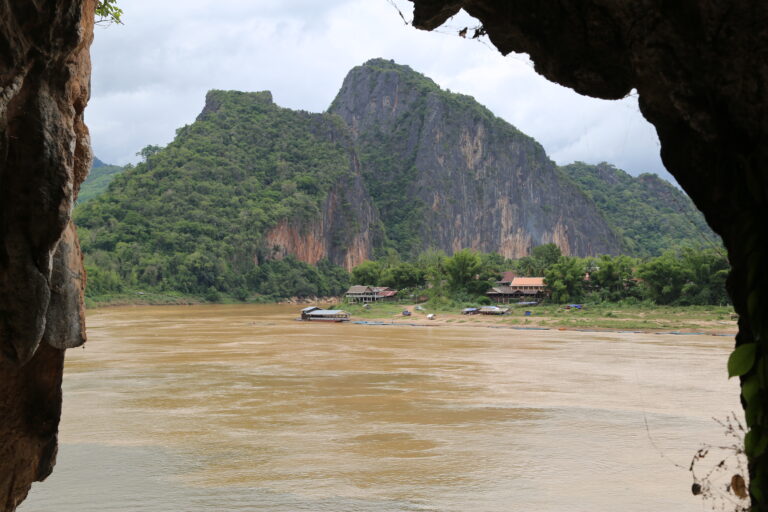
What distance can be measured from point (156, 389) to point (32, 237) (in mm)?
15660

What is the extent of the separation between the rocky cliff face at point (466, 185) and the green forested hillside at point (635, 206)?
30.6 ft

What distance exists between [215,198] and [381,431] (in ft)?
332

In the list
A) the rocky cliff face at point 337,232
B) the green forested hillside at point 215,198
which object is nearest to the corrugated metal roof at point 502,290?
the green forested hillside at point 215,198

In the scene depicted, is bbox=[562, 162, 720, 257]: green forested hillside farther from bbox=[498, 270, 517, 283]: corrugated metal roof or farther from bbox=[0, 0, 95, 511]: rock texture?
bbox=[0, 0, 95, 511]: rock texture

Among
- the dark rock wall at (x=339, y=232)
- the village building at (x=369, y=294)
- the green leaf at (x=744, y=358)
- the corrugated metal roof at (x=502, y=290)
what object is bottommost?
the village building at (x=369, y=294)

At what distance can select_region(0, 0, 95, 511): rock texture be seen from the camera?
3367 mm

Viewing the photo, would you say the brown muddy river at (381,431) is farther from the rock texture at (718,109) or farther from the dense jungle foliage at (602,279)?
the dense jungle foliage at (602,279)

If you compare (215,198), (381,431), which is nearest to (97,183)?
(215,198)

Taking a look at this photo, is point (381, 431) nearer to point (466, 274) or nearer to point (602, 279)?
point (602, 279)

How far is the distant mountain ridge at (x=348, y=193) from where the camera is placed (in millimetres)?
97438

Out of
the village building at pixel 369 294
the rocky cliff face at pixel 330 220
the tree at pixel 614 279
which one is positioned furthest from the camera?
the rocky cliff face at pixel 330 220

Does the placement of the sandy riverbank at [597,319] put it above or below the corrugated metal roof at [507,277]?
below

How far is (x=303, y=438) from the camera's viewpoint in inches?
498

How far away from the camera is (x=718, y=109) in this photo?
113 inches
